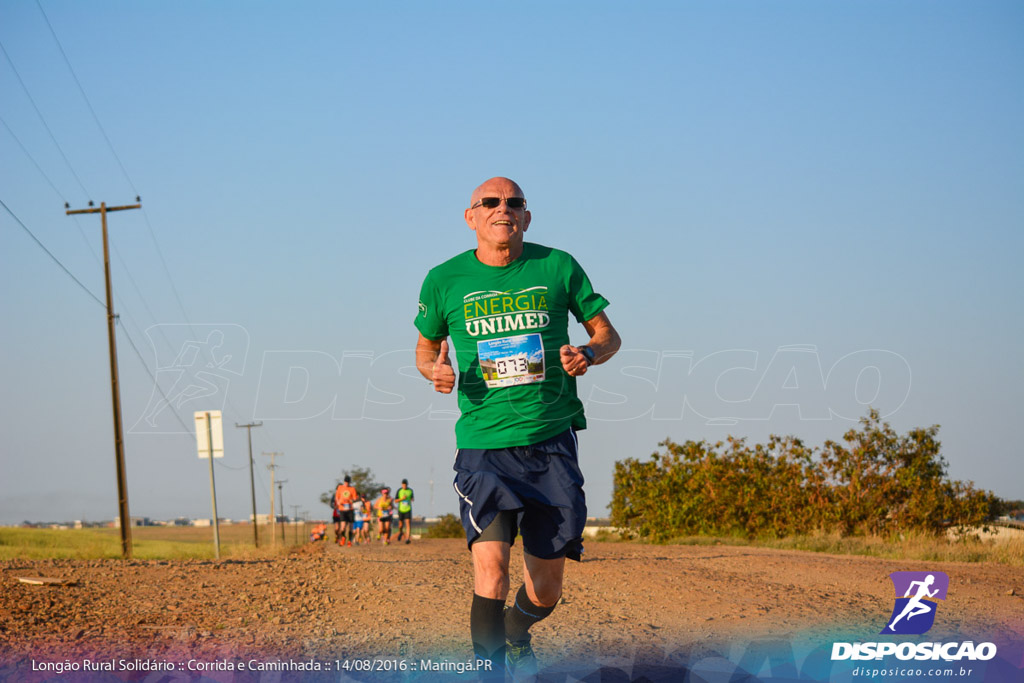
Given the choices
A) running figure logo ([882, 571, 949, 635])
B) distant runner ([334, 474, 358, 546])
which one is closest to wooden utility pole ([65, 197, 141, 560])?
distant runner ([334, 474, 358, 546])

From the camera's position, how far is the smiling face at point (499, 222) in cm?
548

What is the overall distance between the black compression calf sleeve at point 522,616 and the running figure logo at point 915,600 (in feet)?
11.3

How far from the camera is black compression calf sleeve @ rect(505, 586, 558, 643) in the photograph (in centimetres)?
546

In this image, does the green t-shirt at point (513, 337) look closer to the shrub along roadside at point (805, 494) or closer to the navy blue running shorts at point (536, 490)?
the navy blue running shorts at point (536, 490)

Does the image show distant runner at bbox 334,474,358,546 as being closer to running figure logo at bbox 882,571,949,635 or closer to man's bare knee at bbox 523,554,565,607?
running figure logo at bbox 882,571,949,635

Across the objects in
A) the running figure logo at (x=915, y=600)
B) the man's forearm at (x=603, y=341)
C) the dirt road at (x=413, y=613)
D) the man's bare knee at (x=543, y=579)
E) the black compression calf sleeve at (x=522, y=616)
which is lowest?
the running figure logo at (x=915, y=600)

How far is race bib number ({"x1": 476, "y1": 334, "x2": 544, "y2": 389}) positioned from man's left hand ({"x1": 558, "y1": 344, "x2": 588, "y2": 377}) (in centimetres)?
25

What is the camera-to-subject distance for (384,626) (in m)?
7.80

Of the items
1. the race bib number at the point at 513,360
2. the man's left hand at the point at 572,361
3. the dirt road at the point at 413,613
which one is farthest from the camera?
the dirt road at the point at 413,613

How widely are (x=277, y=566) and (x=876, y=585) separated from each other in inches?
317

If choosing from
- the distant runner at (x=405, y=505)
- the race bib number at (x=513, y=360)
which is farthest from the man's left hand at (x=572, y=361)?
the distant runner at (x=405, y=505)

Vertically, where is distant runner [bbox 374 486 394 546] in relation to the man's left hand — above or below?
below

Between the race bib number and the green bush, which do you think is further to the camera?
the green bush

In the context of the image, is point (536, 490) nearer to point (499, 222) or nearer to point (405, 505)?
point (499, 222)
